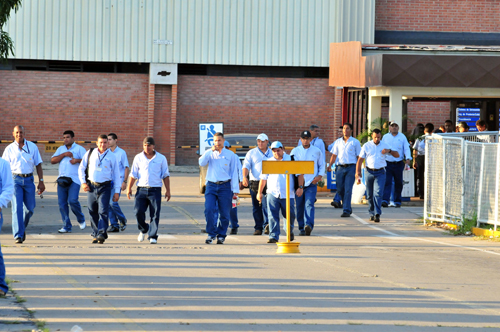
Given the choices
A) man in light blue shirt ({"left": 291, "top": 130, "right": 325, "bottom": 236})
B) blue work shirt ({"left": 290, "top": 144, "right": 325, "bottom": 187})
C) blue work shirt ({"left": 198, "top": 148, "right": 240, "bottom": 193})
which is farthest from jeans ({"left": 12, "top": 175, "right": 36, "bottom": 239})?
blue work shirt ({"left": 290, "top": 144, "right": 325, "bottom": 187})

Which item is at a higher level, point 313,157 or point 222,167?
point 313,157

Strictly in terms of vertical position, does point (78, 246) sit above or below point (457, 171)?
below

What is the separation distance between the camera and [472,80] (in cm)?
1944

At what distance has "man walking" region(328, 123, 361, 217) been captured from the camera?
16062mm

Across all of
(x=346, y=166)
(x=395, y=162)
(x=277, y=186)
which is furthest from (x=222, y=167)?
(x=395, y=162)

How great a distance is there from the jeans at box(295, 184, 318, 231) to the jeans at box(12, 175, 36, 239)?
4703 millimetres

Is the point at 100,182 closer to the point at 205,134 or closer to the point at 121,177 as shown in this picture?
the point at 121,177

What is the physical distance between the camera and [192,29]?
29422 mm

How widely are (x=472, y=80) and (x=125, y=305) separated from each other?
1432cm

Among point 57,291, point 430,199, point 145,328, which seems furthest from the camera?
point 430,199

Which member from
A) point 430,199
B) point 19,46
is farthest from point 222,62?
point 430,199

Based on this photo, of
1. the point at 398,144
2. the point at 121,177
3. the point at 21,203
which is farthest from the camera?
the point at 398,144

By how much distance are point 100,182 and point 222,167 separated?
201 cm

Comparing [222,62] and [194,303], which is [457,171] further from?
[222,62]
